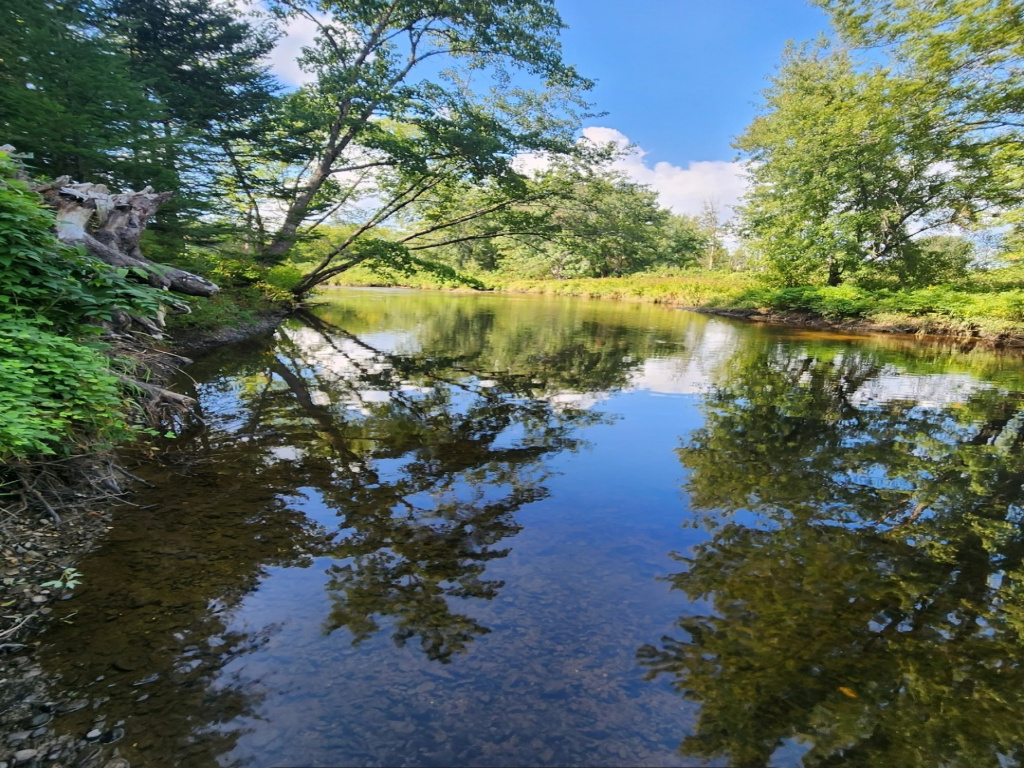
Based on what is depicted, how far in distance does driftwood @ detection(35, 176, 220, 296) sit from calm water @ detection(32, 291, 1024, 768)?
176 centimetres

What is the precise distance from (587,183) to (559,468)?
13.1 m

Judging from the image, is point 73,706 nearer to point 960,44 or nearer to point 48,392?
point 48,392

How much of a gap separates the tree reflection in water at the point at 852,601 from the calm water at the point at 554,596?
0.06 feet

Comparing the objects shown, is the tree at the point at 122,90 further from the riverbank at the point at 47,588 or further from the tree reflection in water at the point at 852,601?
the tree reflection in water at the point at 852,601

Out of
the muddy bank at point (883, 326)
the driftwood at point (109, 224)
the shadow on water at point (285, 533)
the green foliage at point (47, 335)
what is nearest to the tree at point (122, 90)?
the driftwood at point (109, 224)

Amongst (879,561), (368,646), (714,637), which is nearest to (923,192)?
(879,561)

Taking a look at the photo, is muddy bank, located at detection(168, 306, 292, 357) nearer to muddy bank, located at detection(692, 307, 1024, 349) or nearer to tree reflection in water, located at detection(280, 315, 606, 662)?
tree reflection in water, located at detection(280, 315, 606, 662)

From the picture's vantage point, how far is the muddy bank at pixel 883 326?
17.8m

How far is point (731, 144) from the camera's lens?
35.0m

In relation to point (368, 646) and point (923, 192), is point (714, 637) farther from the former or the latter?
point (923, 192)

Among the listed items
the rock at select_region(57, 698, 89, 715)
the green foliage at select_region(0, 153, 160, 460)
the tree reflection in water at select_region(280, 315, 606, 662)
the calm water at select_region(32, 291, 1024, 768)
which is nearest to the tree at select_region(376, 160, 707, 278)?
the tree reflection in water at select_region(280, 315, 606, 662)

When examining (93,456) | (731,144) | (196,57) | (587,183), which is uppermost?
(731,144)

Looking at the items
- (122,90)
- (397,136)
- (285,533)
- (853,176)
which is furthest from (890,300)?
(122,90)

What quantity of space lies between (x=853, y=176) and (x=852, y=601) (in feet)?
83.6
